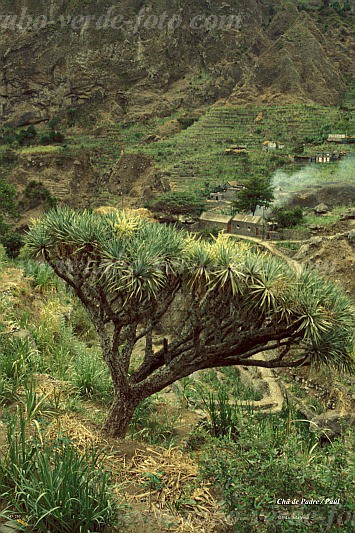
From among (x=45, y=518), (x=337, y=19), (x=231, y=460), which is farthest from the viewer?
(x=337, y=19)

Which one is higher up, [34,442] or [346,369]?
Answer: [34,442]

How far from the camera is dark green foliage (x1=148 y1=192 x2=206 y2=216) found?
1560 inches

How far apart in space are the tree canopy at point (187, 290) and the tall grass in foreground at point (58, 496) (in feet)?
7.10

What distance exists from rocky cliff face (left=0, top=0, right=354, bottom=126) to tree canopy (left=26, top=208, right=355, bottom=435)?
6770 centimetres

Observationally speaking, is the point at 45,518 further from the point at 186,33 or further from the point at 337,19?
the point at 337,19

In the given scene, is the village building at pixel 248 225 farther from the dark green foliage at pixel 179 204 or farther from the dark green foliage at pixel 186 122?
the dark green foliage at pixel 186 122

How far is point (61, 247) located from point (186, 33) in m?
81.9

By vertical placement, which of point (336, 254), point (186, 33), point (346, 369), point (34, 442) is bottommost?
point (336, 254)

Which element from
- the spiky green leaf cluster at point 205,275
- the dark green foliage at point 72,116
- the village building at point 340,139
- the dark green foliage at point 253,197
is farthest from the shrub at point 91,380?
the dark green foliage at point 72,116

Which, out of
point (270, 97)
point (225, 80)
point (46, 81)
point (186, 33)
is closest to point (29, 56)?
point (46, 81)

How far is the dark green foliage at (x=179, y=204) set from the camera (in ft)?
130

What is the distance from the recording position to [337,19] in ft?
289

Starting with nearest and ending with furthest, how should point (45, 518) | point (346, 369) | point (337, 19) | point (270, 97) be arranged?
point (45, 518) → point (346, 369) → point (270, 97) → point (337, 19)

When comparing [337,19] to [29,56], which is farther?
[337,19]
